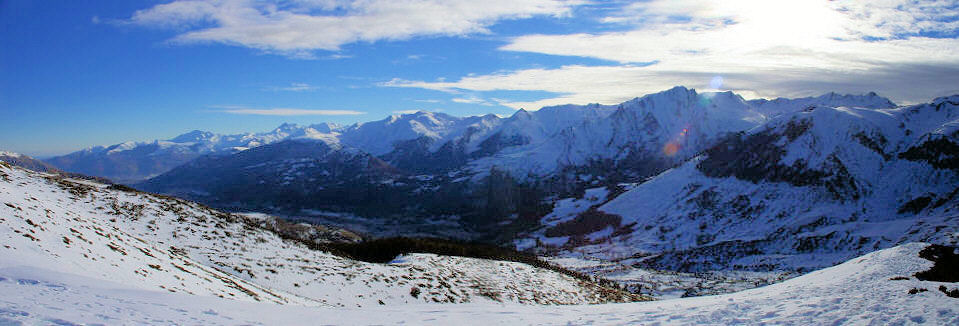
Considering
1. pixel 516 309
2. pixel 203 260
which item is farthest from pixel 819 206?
pixel 203 260

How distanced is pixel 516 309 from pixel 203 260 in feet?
77.3

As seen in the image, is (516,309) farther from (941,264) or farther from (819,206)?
(819,206)

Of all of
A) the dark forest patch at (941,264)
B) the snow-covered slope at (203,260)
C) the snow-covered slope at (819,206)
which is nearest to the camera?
the snow-covered slope at (203,260)

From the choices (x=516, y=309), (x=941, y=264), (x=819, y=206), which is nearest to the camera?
(x=516, y=309)

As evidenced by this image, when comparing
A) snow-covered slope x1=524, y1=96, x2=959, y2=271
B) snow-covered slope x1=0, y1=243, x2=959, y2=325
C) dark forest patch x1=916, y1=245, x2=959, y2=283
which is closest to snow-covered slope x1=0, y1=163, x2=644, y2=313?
snow-covered slope x1=0, y1=243, x2=959, y2=325

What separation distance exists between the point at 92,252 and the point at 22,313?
11.7m

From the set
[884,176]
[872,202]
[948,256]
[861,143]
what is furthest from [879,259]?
[861,143]

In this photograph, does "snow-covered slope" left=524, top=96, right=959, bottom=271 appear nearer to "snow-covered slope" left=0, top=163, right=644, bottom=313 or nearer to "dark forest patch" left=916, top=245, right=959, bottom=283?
"dark forest patch" left=916, top=245, right=959, bottom=283

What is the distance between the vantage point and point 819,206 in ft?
523

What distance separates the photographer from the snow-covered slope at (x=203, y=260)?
19.9 meters

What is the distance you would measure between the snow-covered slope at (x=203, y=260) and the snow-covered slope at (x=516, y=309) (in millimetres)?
3086

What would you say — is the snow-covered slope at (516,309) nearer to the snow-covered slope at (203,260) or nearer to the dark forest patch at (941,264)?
the dark forest patch at (941,264)

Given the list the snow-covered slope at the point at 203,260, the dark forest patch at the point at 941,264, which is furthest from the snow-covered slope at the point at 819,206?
the snow-covered slope at the point at 203,260

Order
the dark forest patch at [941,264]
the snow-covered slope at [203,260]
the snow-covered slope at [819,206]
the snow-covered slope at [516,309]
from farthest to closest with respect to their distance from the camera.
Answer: the snow-covered slope at [819,206]
the dark forest patch at [941,264]
the snow-covered slope at [203,260]
the snow-covered slope at [516,309]
